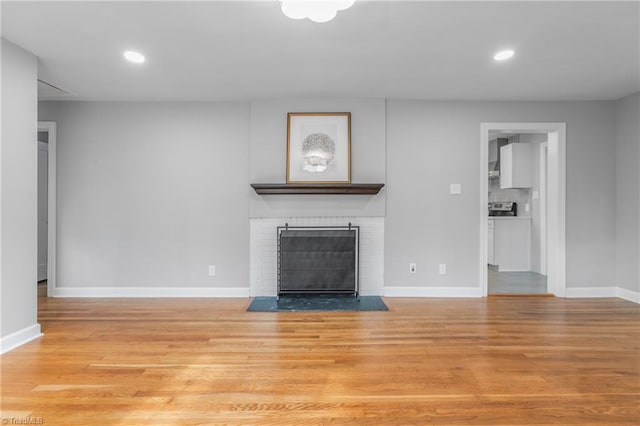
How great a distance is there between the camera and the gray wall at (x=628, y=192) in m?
3.84

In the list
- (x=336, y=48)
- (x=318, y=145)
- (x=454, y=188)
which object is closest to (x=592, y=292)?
(x=454, y=188)

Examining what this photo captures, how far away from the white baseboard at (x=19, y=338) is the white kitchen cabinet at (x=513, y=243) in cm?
591

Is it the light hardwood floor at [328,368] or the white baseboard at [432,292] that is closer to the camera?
the light hardwood floor at [328,368]

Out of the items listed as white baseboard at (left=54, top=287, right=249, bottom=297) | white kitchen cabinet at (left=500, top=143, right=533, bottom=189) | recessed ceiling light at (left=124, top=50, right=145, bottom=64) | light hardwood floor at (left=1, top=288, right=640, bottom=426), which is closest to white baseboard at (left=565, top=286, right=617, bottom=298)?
light hardwood floor at (left=1, top=288, right=640, bottom=426)

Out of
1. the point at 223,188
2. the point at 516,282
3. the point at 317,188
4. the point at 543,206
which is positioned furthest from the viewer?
the point at 543,206

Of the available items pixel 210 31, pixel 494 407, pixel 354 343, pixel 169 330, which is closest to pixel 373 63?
pixel 210 31

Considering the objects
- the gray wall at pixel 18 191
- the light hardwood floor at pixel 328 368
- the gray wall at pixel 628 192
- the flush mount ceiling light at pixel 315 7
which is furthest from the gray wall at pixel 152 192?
the gray wall at pixel 628 192

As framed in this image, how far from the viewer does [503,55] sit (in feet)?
9.36

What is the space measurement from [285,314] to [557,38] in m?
3.13

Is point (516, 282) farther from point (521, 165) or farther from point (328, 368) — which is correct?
Answer: point (328, 368)

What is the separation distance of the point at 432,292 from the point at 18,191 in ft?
13.0

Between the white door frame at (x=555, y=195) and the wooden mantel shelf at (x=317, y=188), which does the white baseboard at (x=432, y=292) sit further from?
the wooden mantel shelf at (x=317, y=188)

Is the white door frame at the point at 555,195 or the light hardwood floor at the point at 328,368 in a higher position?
the white door frame at the point at 555,195

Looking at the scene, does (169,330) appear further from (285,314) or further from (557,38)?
(557,38)
